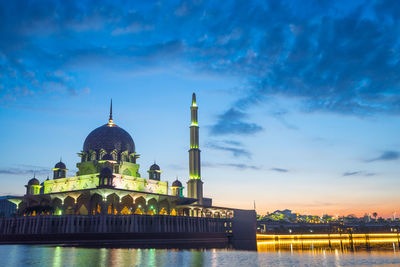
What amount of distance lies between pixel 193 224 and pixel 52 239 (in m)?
28.1

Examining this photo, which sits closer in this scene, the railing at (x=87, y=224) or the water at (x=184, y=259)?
the water at (x=184, y=259)

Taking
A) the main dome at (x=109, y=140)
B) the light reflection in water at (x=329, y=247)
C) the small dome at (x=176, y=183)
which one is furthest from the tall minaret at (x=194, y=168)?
the light reflection in water at (x=329, y=247)

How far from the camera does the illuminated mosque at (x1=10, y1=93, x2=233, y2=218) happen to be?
72.8 metres

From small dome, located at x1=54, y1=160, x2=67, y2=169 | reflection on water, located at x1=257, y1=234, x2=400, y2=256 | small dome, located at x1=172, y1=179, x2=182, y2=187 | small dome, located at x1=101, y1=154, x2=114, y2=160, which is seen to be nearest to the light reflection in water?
reflection on water, located at x1=257, y1=234, x2=400, y2=256

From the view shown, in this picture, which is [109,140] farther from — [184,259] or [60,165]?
[184,259]

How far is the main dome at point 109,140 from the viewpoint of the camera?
274 ft

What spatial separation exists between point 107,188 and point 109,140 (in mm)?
17174

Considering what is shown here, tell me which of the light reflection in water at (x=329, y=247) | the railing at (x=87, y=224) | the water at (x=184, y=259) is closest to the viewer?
the water at (x=184, y=259)

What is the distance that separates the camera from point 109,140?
8406 cm

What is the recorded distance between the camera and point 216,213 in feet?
328

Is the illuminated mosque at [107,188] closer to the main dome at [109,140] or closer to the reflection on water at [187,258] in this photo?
the main dome at [109,140]

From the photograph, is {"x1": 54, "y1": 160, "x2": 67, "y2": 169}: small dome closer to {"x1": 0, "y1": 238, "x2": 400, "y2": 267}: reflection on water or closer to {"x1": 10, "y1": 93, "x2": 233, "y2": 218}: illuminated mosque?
{"x1": 10, "y1": 93, "x2": 233, "y2": 218}: illuminated mosque

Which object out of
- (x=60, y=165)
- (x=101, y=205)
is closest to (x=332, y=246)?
(x=101, y=205)

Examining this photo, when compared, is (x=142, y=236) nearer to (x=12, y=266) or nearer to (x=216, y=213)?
(x=216, y=213)
